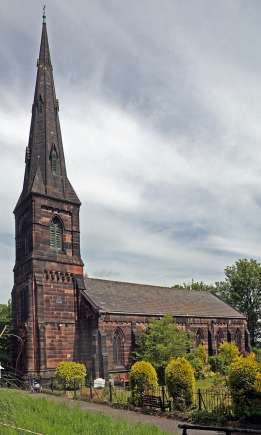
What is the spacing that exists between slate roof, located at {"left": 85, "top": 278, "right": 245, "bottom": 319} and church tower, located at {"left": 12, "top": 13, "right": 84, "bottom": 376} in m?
2.62

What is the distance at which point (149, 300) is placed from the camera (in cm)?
4428

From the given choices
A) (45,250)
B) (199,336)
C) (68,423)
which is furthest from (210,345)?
(68,423)

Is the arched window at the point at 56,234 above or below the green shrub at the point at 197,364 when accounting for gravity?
above

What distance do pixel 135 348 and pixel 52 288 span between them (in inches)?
336

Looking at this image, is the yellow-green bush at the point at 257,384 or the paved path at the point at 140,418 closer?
the paved path at the point at 140,418

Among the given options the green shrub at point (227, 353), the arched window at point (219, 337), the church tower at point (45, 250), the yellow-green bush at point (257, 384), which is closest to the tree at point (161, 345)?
the church tower at point (45, 250)

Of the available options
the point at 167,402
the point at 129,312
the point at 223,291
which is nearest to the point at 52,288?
the point at 129,312

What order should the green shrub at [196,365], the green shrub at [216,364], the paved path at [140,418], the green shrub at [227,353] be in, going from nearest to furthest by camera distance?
the paved path at [140,418] < the green shrub at [196,365] < the green shrub at [216,364] < the green shrub at [227,353]

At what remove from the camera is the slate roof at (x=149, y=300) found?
129 ft

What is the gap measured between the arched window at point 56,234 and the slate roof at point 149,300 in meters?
4.59

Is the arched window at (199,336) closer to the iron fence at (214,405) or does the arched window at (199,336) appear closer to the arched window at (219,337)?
Result: the arched window at (219,337)

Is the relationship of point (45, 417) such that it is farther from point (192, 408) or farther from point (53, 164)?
point (53, 164)

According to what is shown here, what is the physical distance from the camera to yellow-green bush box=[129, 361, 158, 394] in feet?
80.0

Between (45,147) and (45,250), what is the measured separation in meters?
9.98
